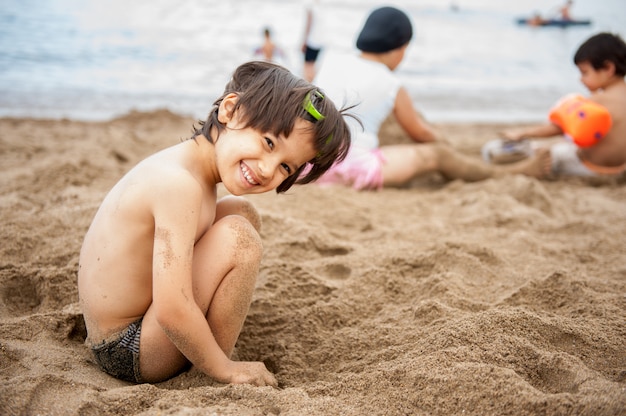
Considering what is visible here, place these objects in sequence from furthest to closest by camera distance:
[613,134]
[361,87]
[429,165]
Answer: [613,134] → [429,165] → [361,87]

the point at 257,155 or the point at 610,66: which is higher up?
the point at 610,66

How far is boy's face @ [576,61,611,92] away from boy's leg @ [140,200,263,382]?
3.65 metres

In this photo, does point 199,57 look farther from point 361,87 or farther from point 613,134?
point 613,134

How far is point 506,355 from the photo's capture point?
1729mm

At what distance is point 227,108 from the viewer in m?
1.88

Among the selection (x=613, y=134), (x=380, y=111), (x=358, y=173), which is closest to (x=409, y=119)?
(x=380, y=111)

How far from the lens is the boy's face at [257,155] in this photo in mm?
1786

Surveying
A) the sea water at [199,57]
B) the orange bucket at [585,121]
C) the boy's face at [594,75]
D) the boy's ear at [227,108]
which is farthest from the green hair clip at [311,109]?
the sea water at [199,57]

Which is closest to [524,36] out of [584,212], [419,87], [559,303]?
[419,87]

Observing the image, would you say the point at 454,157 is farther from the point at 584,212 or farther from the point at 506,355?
the point at 506,355

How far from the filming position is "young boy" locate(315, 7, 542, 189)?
12.8ft

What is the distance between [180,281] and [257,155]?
1.54 ft

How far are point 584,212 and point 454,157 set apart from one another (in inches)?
38.9

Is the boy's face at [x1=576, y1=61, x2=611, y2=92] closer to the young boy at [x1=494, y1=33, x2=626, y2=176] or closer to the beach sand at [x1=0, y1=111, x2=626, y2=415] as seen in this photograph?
the young boy at [x1=494, y1=33, x2=626, y2=176]
